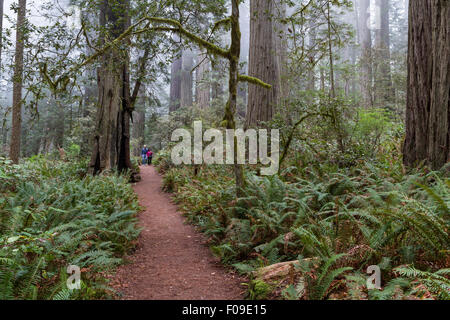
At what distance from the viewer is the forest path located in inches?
135

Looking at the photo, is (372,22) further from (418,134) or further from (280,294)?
(280,294)

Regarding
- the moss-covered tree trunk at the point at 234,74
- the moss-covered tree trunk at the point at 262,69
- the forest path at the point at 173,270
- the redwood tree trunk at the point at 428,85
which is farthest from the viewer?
the moss-covered tree trunk at the point at 262,69

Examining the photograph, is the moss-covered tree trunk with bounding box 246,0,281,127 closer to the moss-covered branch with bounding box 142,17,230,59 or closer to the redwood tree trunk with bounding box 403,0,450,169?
the moss-covered branch with bounding box 142,17,230,59

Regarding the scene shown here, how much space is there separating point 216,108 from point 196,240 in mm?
13196

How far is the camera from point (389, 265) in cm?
274

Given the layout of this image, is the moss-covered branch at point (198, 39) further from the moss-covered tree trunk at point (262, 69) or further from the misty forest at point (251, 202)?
the moss-covered tree trunk at point (262, 69)

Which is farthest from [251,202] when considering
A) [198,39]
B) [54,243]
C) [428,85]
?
[428,85]

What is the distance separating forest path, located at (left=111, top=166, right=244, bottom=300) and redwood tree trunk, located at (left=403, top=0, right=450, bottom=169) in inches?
163

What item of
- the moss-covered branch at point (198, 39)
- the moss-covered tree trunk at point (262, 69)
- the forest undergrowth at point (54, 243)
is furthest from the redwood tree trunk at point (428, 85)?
the forest undergrowth at point (54, 243)

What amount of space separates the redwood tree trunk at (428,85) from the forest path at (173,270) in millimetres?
4147

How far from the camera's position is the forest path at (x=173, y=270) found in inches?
135

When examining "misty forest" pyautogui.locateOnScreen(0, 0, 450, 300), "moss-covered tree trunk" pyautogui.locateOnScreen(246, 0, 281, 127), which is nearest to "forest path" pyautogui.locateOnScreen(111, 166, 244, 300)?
"misty forest" pyautogui.locateOnScreen(0, 0, 450, 300)

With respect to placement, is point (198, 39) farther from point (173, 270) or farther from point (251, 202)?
point (173, 270)

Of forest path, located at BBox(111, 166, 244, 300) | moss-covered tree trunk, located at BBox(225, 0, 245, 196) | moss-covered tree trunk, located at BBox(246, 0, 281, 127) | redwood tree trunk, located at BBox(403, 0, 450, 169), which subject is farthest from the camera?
moss-covered tree trunk, located at BBox(246, 0, 281, 127)
